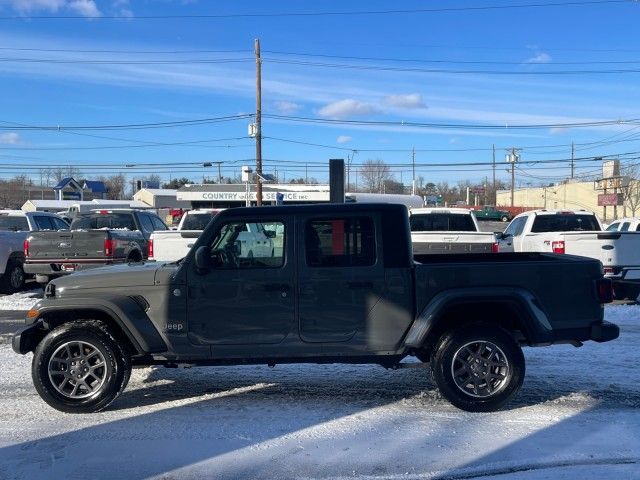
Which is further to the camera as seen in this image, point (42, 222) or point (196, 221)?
point (42, 222)

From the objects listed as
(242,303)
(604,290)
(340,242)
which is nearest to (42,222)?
(242,303)

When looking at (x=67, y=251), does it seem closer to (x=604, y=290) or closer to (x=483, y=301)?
(x=483, y=301)

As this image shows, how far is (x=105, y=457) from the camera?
4.53 metres

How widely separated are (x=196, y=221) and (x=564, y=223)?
8.70 m

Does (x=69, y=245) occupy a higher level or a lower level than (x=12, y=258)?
higher

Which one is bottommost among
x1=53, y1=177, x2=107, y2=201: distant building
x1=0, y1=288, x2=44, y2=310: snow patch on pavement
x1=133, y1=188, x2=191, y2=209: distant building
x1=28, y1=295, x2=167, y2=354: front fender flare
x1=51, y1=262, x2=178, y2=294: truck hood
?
x1=0, y1=288, x2=44, y2=310: snow patch on pavement

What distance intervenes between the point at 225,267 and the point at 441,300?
1921 millimetres

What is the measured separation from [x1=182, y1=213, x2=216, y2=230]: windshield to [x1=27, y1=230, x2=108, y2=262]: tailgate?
2.92 meters

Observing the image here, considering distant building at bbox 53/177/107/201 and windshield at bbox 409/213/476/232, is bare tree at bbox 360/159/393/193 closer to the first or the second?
distant building at bbox 53/177/107/201

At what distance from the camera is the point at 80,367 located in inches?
215

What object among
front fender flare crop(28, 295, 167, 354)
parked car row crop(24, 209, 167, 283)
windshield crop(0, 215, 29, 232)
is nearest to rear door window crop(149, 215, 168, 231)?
windshield crop(0, 215, 29, 232)

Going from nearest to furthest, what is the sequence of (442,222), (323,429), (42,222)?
(323,429) < (442,222) < (42,222)

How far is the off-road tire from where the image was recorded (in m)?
13.8

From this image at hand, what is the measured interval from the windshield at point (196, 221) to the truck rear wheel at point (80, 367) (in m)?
9.52
